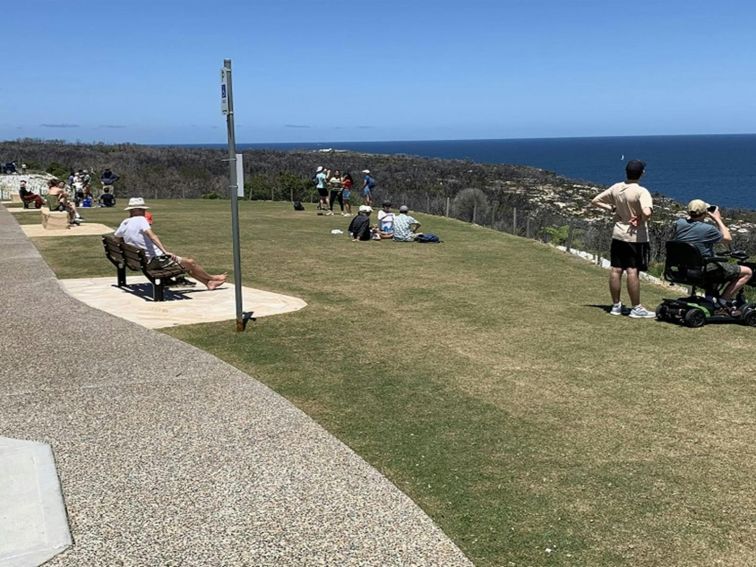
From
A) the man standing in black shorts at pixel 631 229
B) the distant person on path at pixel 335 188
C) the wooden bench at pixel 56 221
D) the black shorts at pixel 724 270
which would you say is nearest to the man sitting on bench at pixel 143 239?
the man standing in black shorts at pixel 631 229

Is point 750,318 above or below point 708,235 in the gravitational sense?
below

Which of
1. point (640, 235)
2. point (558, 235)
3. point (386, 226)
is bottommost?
point (558, 235)

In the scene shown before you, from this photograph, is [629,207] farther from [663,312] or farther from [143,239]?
[143,239]

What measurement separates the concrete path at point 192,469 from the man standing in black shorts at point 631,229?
459 centimetres

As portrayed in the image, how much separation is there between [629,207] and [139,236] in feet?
19.9

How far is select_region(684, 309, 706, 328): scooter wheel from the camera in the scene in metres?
7.97

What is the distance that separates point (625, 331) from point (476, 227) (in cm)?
1214

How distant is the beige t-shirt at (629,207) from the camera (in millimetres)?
8047

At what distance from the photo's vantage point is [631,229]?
8242 millimetres

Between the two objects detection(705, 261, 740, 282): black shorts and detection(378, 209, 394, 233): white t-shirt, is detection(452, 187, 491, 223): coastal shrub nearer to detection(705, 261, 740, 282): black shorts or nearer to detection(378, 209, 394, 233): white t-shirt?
detection(378, 209, 394, 233): white t-shirt

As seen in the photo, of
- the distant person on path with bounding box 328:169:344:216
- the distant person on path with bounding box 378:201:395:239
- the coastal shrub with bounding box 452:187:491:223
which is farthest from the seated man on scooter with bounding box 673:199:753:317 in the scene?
the distant person on path with bounding box 328:169:344:216

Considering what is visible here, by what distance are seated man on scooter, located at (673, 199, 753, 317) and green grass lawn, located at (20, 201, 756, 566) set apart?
58 cm

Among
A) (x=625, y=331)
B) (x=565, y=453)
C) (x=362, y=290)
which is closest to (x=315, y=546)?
(x=565, y=453)

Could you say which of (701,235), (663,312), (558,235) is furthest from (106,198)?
(701,235)
